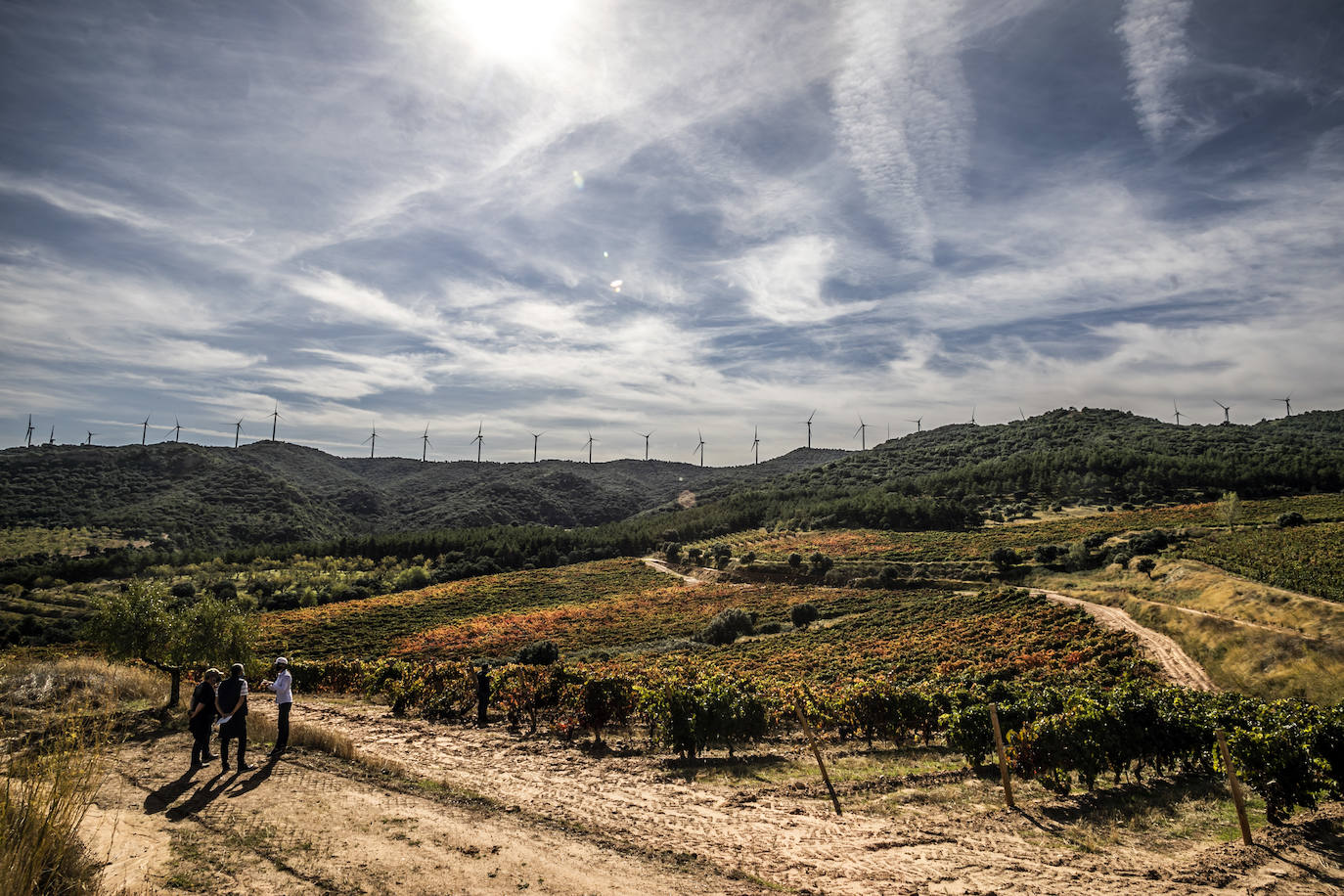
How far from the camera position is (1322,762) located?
36.3 feet

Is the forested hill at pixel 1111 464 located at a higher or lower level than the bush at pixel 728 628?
higher

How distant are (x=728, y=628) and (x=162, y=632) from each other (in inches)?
1628

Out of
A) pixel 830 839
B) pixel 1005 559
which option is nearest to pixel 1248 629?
pixel 1005 559

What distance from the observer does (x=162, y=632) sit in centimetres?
1916

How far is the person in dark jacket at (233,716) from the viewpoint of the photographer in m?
12.9

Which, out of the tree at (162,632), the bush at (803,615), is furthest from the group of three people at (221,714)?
the bush at (803,615)

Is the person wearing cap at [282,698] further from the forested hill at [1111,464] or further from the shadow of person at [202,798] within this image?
the forested hill at [1111,464]

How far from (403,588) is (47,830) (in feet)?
327

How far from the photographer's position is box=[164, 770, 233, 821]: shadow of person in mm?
10512

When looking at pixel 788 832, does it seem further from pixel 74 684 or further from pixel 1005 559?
pixel 1005 559

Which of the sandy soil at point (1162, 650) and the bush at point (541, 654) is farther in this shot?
the bush at point (541, 654)

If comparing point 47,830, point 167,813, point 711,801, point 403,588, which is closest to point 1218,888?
point 711,801

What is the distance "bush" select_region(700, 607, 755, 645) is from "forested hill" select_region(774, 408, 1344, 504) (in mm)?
73863

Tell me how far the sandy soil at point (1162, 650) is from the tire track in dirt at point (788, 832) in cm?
1828
